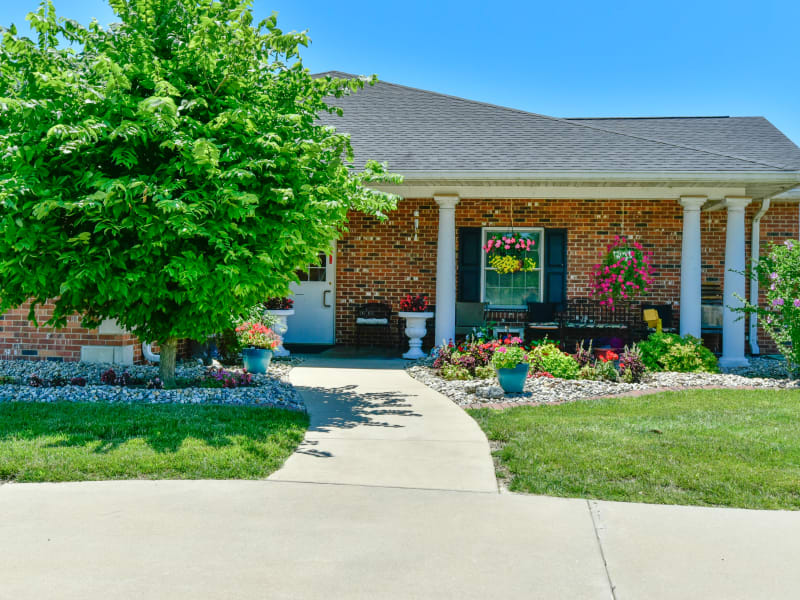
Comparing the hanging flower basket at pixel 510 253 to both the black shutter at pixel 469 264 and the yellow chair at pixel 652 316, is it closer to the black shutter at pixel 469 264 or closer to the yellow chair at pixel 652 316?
the black shutter at pixel 469 264

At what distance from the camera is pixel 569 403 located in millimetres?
6926

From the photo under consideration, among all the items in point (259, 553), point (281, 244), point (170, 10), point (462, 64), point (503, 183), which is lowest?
point (259, 553)

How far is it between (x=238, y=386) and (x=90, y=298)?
1.70m

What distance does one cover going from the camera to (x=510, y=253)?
1180 centimetres

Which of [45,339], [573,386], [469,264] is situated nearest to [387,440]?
[573,386]

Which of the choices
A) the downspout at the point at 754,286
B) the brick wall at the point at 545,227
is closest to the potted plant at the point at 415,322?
the brick wall at the point at 545,227

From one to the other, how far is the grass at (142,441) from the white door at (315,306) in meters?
6.23

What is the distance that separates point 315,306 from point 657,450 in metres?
8.33

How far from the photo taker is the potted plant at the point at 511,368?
7.22 m

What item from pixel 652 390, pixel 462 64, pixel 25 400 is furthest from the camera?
pixel 462 64

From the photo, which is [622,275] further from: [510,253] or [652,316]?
[510,253]

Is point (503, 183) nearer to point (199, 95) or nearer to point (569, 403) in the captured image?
point (569, 403)

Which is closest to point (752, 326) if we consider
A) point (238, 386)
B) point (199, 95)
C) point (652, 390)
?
point (652, 390)

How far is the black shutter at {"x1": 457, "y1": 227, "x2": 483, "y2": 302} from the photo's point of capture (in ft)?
39.3
